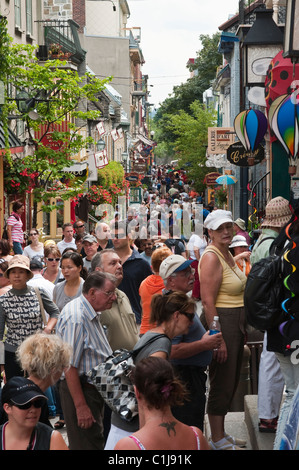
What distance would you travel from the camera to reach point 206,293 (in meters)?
6.25

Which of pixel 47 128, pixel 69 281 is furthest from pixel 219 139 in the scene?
pixel 69 281

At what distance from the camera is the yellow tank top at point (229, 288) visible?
20.7 ft

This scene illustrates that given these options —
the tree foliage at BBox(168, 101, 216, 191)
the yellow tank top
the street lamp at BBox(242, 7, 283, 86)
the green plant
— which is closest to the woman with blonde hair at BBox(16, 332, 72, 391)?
the yellow tank top

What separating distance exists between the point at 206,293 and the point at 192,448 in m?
2.53

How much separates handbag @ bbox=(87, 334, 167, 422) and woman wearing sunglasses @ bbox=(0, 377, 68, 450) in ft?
1.77

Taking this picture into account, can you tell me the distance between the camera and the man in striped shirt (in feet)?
17.8

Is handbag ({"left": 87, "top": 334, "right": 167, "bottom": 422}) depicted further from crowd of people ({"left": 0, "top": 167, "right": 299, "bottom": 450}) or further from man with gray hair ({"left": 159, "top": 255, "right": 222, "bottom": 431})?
man with gray hair ({"left": 159, "top": 255, "right": 222, "bottom": 431})

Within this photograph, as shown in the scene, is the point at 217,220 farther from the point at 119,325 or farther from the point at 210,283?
the point at 119,325

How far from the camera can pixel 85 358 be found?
552cm

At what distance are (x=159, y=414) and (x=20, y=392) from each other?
861mm

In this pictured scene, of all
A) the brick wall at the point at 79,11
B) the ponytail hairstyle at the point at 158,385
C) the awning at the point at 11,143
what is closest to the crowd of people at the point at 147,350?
the ponytail hairstyle at the point at 158,385

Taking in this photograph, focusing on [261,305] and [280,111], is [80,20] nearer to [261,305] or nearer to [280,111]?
[280,111]

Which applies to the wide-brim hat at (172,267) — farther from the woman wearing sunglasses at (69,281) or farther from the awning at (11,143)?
the awning at (11,143)

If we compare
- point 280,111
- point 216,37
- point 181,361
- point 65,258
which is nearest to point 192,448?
point 181,361
